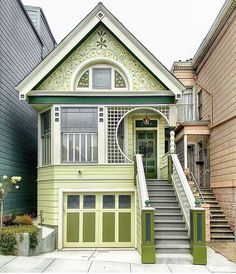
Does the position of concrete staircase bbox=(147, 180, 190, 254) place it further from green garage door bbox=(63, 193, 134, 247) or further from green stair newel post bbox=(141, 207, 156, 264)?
green garage door bbox=(63, 193, 134, 247)

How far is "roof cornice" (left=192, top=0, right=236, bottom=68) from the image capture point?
55.5 ft

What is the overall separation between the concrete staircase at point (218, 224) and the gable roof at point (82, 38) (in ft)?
18.4

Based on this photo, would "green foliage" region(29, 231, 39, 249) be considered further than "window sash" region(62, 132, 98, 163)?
No

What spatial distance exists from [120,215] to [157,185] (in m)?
1.82

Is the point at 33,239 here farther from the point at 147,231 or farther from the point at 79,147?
the point at 79,147

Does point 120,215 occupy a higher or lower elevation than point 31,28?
lower

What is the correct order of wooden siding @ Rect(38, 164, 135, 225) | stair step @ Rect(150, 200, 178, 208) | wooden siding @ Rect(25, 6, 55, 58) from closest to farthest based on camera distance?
stair step @ Rect(150, 200, 178, 208) → wooden siding @ Rect(38, 164, 135, 225) → wooden siding @ Rect(25, 6, 55, 58)

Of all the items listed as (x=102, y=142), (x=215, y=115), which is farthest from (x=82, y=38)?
(x=215, y=115)

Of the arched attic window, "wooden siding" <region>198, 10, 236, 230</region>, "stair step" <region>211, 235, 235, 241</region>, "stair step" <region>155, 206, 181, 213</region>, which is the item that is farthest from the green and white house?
"stair step" <region>211, 235, 235, 241</region>

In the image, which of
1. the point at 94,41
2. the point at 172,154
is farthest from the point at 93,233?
the point at 94,41

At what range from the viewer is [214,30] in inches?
752

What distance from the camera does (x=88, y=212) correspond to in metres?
16.4

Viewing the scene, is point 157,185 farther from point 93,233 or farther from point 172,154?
point 93,233

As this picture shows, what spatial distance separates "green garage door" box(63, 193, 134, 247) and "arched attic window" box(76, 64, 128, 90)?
13.8 ft
